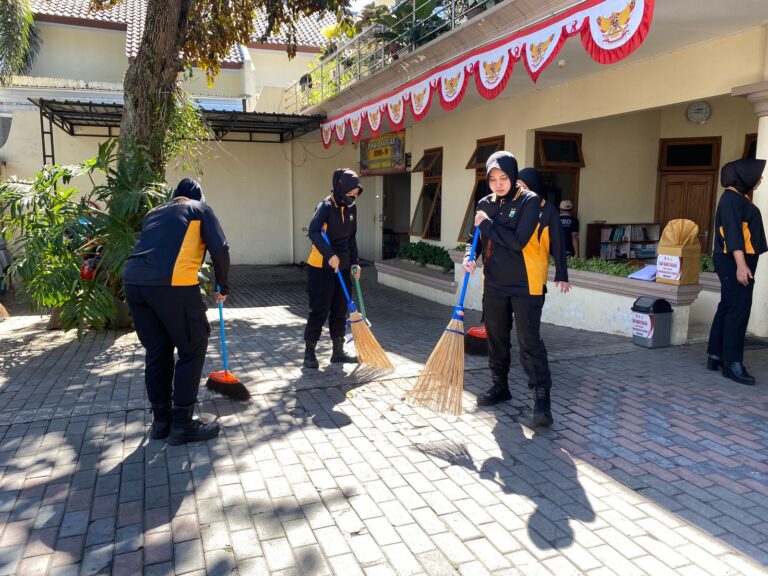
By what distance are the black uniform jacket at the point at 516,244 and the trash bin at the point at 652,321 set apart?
263 cm

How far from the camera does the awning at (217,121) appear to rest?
12.0m

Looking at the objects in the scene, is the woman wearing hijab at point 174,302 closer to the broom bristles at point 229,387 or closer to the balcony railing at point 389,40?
the broom bristles at point 229,387

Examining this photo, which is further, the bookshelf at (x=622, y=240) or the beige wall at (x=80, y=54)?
the beige wall at (x=80, y=54)

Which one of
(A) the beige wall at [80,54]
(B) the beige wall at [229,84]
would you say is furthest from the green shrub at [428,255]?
(A) the beige wall at [80,54]

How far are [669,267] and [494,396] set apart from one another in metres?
3.03

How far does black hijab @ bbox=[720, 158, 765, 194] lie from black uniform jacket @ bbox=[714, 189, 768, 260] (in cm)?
8

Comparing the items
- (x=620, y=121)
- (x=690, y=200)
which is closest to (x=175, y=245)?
(x=620, y=121)

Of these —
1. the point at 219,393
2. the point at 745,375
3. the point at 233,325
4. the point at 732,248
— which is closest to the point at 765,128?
the point at 732,248

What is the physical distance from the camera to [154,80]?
7207 millimetres

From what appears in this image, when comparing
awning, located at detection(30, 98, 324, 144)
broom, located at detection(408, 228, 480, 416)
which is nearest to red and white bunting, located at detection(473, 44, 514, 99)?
broom, located at detection(408, 228, 480, 416)

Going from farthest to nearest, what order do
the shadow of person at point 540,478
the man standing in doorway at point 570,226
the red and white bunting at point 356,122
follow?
the red and white bunting at point 356,122 < the man standing in doorway at point 570,226 < the shadow of person at point 540,478

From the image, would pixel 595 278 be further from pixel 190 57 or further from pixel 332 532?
pixel 190 57

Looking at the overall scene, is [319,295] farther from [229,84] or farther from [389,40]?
[229,84]

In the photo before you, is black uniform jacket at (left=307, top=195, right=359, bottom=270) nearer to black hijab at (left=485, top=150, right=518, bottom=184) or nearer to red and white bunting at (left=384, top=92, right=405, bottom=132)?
black hijab at (left=485, top=150, right=518, bottom=184)
